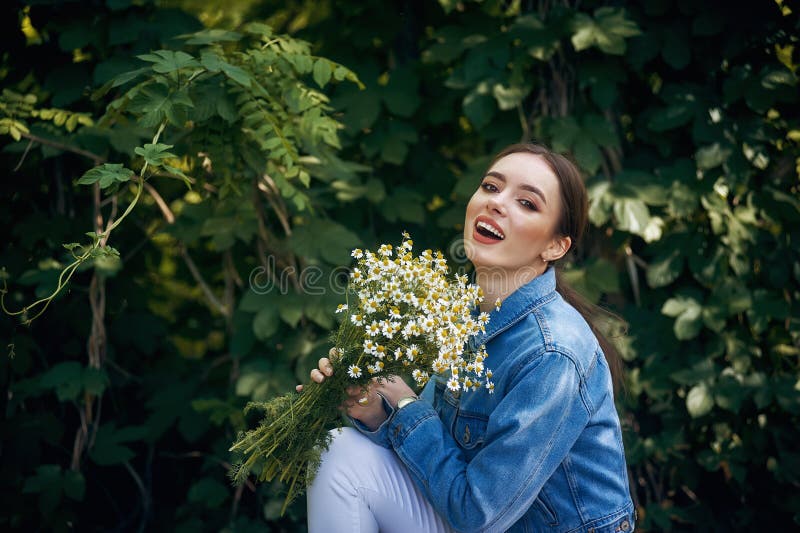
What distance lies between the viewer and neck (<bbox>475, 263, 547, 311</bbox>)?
194 cm

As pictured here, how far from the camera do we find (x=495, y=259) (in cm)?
192

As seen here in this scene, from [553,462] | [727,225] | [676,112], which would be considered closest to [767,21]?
[676,112]

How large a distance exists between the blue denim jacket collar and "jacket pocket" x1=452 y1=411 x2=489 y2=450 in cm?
19

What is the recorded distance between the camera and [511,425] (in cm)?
162

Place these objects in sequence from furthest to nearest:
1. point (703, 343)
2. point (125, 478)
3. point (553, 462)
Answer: point (125, 478) → point (703, 343) → point (553, 462)

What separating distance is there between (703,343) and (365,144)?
1.55 meters

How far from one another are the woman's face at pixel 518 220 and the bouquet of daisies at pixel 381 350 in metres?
0.17

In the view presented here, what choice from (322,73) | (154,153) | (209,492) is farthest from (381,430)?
(209,492)

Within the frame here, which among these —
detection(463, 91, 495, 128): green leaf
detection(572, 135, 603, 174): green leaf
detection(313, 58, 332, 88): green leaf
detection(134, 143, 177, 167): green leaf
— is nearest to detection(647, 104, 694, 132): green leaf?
detection(572, 135, 603, 174): green leaf

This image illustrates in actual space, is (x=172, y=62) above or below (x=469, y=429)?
above

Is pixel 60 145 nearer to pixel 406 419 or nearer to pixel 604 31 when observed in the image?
pixel 406 419

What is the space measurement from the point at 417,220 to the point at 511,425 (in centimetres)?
140

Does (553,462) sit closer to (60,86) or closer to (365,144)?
(365,144)

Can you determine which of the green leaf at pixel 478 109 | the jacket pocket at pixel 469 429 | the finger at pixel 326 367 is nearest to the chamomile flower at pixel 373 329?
the finger at pixel 326 367
